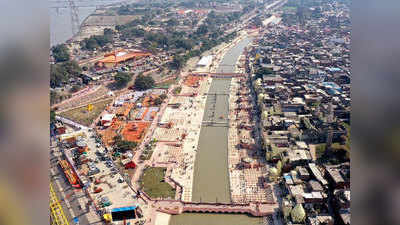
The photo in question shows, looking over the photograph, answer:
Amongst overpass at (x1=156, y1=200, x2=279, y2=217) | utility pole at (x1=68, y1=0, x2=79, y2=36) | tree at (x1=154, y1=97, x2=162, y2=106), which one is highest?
utility pole at (x1=68, y1=0, x2=79, y2=36)

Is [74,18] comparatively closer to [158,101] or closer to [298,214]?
[158,101]

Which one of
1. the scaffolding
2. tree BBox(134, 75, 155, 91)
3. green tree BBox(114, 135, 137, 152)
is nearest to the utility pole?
tree BBox(134, 75, 155, 91)

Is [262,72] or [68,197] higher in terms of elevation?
[262,72]

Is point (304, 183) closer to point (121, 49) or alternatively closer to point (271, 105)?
point (271, 105)

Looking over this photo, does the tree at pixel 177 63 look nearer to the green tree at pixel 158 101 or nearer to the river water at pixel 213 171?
the river water at pixel 213 171

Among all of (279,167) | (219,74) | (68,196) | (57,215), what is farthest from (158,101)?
(57,215)

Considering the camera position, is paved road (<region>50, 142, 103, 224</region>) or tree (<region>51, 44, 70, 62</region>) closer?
paved road (<region>50, 142, 103, 224</region>)

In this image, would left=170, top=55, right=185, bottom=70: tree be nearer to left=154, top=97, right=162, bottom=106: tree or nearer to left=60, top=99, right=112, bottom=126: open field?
left=154, top=97, right=162, bottom=106: tree
